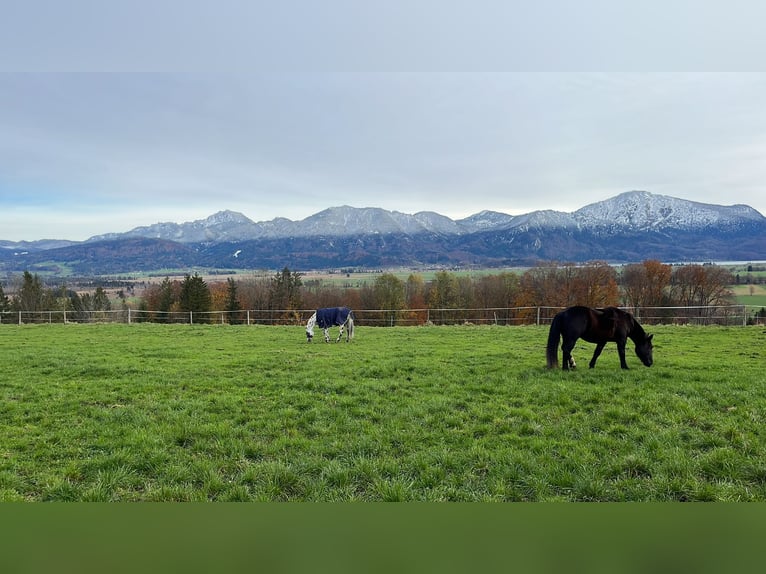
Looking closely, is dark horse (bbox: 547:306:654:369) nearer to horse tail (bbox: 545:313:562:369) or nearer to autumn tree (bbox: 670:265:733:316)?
horse tail (bbox: 545:313:562:369)

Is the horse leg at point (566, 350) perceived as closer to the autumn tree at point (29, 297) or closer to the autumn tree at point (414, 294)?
the autumn tree at point (414, 294)

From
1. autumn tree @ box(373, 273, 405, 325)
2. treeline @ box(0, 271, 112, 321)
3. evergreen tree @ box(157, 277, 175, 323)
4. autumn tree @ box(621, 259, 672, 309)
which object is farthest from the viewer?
evergreen tree @ box(157, 277, 175, 323)

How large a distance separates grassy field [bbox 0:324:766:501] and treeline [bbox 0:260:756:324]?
2384 centimetres

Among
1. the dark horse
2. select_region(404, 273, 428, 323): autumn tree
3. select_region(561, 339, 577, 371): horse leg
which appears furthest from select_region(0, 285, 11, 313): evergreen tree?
select_region(561, 339, 577, 371): horse leg

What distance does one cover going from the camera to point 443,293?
43844 mm

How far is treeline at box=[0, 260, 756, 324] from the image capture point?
3559 centimetres

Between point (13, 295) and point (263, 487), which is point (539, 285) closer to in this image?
point (263, 487)

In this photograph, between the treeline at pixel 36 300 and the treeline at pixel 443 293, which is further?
the treeline at pixel 36 300

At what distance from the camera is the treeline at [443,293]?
35594 mm

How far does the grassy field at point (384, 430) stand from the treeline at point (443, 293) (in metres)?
23.8

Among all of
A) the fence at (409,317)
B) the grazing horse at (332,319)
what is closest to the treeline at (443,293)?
the fence at (409,317)

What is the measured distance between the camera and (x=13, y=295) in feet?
137

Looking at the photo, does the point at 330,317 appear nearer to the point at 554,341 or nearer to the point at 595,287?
the point at 554,341

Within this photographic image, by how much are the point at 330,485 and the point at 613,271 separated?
42439 millimetres
